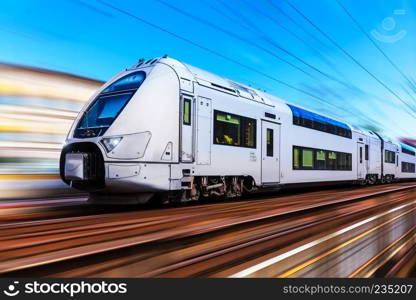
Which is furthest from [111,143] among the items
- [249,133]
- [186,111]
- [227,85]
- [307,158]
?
[307,158]

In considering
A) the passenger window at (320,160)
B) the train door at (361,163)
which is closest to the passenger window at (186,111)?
the passenger window at (320,160)

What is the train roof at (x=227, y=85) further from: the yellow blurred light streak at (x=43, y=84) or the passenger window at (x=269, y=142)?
the yellow blurred light streak at (x=43, y=84)

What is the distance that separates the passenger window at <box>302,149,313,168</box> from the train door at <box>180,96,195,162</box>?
7000mm

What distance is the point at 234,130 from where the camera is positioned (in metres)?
10.2

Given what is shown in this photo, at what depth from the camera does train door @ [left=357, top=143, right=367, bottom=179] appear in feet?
68.5

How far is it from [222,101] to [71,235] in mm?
5853

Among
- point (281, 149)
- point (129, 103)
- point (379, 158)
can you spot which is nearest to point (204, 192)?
point (129, 103)

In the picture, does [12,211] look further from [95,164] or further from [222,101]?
[222,101]

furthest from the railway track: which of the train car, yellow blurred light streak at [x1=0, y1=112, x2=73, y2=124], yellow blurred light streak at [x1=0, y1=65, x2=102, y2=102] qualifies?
the train car

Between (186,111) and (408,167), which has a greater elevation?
(186,111)

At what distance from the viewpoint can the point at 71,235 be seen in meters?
4.98

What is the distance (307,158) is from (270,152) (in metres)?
3.43

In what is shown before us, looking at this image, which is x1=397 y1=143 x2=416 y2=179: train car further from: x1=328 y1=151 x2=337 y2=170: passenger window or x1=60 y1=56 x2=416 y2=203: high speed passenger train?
x1=60 y1=56 x2=416 y2=203: high speed passenger train

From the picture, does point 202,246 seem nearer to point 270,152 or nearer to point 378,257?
point 378,257
